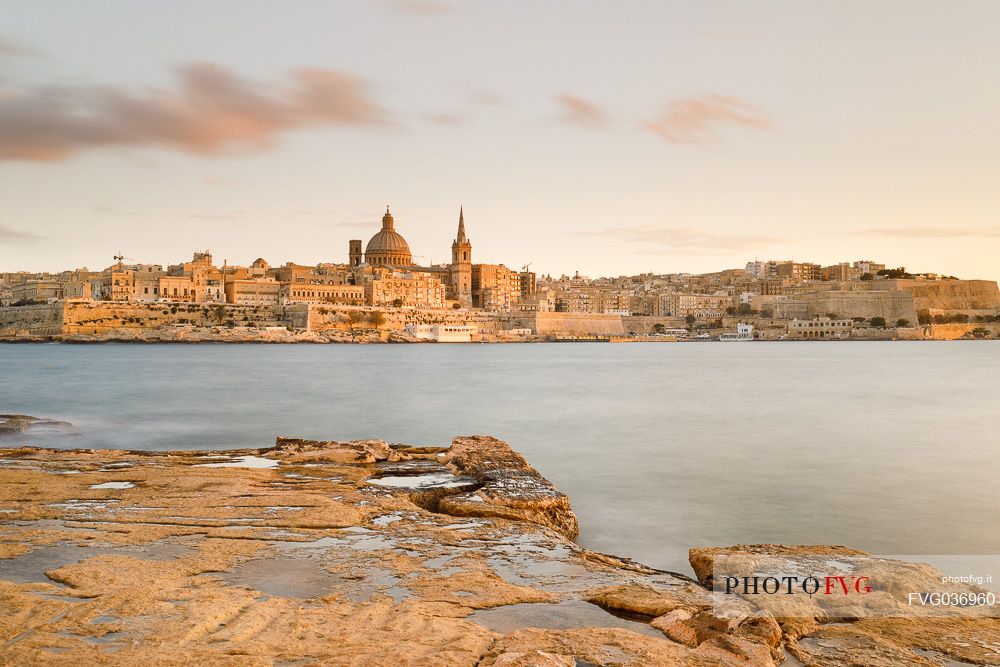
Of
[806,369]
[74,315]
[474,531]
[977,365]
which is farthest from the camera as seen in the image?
[74,315]

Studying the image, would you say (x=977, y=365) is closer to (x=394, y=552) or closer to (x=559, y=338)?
(x=394, y=552)

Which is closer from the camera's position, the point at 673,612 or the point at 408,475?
the point at 673,612

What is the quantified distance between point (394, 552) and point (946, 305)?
317 ft

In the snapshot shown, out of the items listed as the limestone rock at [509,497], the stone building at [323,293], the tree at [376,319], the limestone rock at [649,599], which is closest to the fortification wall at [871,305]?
A: the tree at [376,319]

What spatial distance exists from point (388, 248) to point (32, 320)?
31785mm

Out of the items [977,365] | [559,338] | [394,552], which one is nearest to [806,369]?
[977,365]

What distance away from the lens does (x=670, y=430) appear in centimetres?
1202

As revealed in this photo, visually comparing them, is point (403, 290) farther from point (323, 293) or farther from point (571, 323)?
point (571, 323)

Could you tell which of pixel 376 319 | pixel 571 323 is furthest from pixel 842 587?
pixel 571 323

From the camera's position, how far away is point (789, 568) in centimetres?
373

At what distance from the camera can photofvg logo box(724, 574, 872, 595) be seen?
345 cm

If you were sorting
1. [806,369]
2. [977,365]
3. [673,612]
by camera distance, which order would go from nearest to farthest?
[673,612], [806,369], [977,365]

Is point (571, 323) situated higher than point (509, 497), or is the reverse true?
point (571, 323)

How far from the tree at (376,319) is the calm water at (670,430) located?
3433 centimetres
